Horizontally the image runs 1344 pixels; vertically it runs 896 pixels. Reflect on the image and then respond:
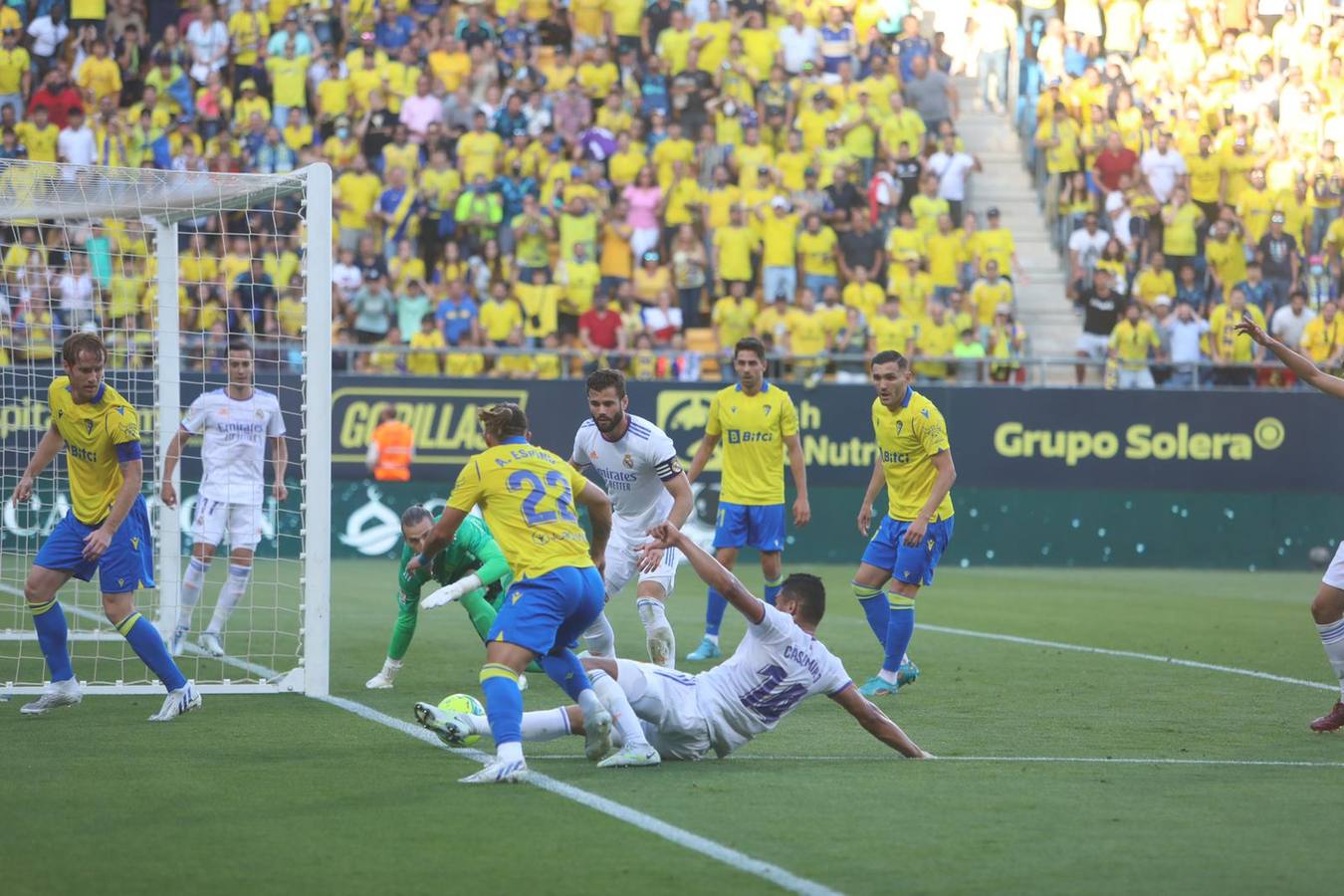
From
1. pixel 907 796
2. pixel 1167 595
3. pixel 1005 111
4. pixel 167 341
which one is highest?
pixel 1005 111

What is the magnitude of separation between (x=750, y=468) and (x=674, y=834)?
7.24m

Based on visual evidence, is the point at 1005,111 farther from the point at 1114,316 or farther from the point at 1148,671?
the point at 1148,671

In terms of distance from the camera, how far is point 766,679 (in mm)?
8375

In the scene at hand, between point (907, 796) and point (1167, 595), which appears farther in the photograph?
point (1167, 595)

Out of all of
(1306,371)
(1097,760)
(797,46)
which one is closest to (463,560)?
(1097,760)

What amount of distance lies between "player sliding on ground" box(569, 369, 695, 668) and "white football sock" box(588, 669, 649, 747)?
76.3 inches

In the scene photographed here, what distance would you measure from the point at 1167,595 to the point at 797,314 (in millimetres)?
6469

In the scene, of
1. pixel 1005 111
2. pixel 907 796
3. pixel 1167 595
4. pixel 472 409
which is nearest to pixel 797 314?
pixel 472 409

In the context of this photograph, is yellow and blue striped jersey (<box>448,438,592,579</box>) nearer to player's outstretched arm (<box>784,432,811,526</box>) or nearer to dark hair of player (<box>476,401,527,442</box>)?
dark hair of player (<box>476,401,527,442</box>)

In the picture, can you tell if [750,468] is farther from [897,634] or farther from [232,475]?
[232,475]

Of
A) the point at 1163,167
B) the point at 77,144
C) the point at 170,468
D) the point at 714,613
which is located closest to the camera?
the point at 170,468

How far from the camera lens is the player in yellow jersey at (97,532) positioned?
974cm

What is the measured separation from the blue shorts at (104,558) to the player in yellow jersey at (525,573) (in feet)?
8.21

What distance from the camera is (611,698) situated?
8.32m
